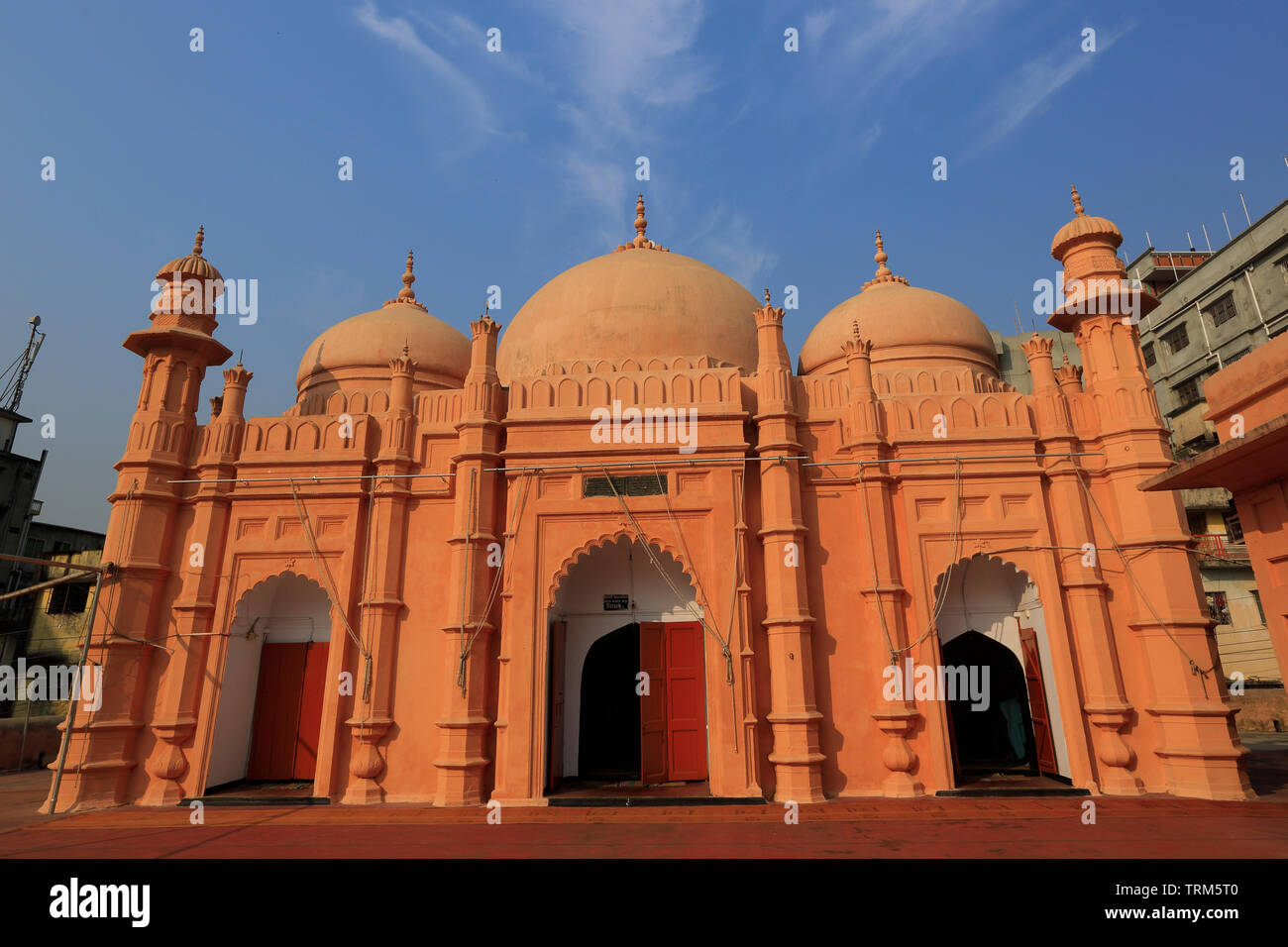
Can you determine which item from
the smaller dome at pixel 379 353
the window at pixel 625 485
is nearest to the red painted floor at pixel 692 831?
the window at pixel 625 485

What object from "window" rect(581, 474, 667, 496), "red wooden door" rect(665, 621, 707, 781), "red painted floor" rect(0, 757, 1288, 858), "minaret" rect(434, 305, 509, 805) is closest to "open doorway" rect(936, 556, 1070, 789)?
"red painted floor" rect(0, 757, 1288, 858)

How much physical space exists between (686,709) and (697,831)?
2.86m

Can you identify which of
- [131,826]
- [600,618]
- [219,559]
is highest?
[219,559]

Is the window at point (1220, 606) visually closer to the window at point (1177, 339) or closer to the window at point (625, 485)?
the window at point (1177, 339)

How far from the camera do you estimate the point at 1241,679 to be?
22203mm

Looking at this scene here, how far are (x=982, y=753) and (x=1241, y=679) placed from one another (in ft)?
50.4

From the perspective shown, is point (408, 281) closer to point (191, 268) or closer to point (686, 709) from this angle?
point (191, 268)

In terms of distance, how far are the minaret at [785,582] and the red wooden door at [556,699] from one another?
3.62 metres

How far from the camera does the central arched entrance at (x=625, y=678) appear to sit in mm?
11320

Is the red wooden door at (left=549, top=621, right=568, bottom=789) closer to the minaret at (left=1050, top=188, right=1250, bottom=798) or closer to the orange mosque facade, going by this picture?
the orange mosque facade

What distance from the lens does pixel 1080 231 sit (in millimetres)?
12641

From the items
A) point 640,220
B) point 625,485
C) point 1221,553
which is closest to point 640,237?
point 640,220
